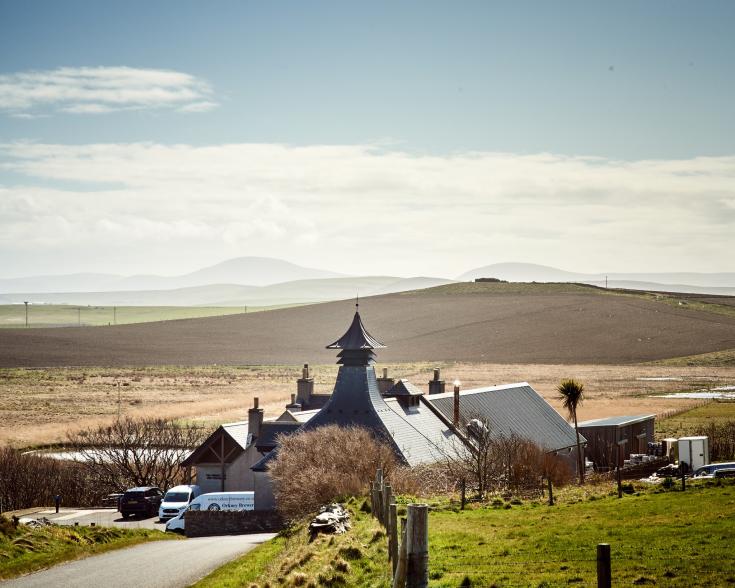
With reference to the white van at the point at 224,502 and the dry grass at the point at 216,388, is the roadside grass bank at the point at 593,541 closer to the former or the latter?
the white van at the point at 224,502

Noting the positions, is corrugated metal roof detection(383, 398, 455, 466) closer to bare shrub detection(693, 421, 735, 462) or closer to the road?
bare shrub detection(693, 421, 735, 462)

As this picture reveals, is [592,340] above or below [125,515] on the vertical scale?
above

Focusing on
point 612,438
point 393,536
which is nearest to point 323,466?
point 393,536

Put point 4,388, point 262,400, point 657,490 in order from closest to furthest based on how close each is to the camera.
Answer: point 657,490
point 262,400
point 4,388

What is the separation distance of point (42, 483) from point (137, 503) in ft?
37.2

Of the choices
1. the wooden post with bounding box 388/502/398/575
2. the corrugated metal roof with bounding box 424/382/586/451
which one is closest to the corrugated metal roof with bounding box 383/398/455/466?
the corrugated metal roof with bounding box 424/382/586/451

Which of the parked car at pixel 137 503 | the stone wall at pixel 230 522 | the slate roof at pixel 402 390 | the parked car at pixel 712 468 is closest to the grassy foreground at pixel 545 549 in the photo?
the parked car at pixel 712 468

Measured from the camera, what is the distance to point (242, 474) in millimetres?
67500

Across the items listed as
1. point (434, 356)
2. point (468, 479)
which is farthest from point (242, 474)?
point (434, 356)

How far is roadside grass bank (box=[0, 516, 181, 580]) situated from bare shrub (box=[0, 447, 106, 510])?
28.2 m

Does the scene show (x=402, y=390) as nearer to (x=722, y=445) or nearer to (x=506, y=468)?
(x=506, y=468)

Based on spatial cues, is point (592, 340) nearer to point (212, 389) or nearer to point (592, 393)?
point (592, 393)

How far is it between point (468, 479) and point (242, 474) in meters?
18.7

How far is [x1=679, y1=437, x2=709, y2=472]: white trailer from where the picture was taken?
5519 centimetres
